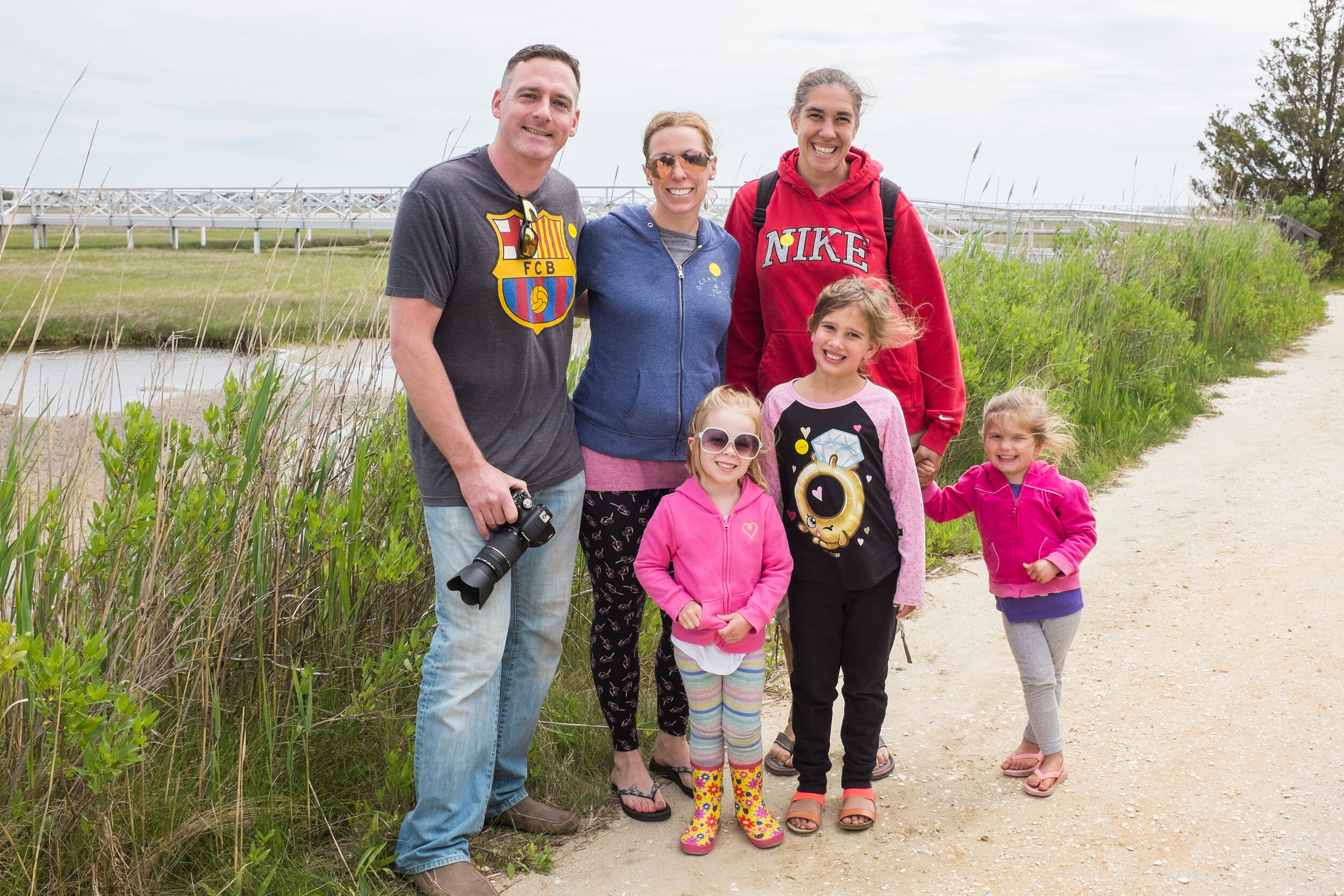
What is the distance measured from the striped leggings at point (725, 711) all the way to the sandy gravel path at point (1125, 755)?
28 centimetres

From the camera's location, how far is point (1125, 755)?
3393mm

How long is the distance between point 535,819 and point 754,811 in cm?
66

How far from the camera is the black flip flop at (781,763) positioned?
3398 millimetres

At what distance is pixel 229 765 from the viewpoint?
2881 millimetres

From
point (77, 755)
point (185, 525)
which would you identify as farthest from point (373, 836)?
point (185, 525)

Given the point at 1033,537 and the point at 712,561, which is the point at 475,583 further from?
the point at 1033,537

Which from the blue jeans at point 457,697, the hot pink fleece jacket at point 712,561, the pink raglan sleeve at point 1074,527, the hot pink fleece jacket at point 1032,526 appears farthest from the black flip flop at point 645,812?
the pink raglan sleeve at point 1074,527

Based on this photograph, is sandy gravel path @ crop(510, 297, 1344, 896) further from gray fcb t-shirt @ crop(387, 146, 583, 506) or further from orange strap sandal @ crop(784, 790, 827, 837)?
gray fcb t-shirt @ crop(387, 146, 583, 506)

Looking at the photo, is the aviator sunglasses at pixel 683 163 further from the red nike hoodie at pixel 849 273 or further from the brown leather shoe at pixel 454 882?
the brown leather shoe at pixel 454 882

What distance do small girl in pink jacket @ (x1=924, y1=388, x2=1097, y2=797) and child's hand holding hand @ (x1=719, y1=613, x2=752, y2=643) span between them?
87 cm

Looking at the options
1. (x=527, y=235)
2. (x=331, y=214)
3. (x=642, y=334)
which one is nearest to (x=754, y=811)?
(x=642, y=334)

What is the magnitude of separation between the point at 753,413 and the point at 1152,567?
11.0 feet

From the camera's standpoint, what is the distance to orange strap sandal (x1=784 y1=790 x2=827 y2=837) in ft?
9.80

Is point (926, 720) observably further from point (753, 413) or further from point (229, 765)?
point (229, 765)
